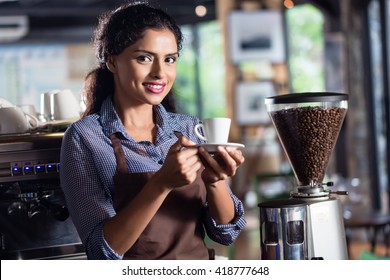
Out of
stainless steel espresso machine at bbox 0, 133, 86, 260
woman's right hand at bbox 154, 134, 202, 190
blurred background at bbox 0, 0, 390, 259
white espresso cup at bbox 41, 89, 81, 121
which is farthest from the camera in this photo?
blurred background at bbox 0, 0, 390, 259

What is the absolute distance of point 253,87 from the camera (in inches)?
355

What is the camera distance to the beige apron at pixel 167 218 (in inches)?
64.8

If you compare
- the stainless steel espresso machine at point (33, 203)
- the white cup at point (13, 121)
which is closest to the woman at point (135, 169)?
the stainless steel espresso machine at point (33, 203)

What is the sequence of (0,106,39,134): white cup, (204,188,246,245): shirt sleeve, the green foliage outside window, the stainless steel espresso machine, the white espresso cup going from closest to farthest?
1. (204,188,246,245): shirt sleeve
2. the stainless steel espresso machine
3. (0,106,39,134): white cup
4. the white espresso cup
5. the green foliage outside window

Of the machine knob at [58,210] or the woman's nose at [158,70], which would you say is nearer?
the woman's nose at [158,70]

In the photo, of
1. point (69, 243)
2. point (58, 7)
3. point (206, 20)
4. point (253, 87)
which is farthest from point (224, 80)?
point (69, 243)

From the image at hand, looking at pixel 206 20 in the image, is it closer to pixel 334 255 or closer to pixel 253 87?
pixel 253 87

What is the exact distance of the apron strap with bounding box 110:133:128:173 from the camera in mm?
1653

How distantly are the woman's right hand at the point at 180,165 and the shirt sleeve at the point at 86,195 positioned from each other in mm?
197

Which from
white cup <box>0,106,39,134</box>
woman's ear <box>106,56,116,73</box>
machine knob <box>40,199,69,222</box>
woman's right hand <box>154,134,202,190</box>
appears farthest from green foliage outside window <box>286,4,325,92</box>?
woman's right hand <box>154,134,202,190</box>

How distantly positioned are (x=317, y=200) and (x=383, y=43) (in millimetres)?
5555

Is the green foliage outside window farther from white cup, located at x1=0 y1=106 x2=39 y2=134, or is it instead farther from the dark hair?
the dark hair

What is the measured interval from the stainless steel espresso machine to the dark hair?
7.0 inches

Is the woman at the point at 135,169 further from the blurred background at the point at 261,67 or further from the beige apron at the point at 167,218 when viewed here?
the blurred background at the point at 261,67
